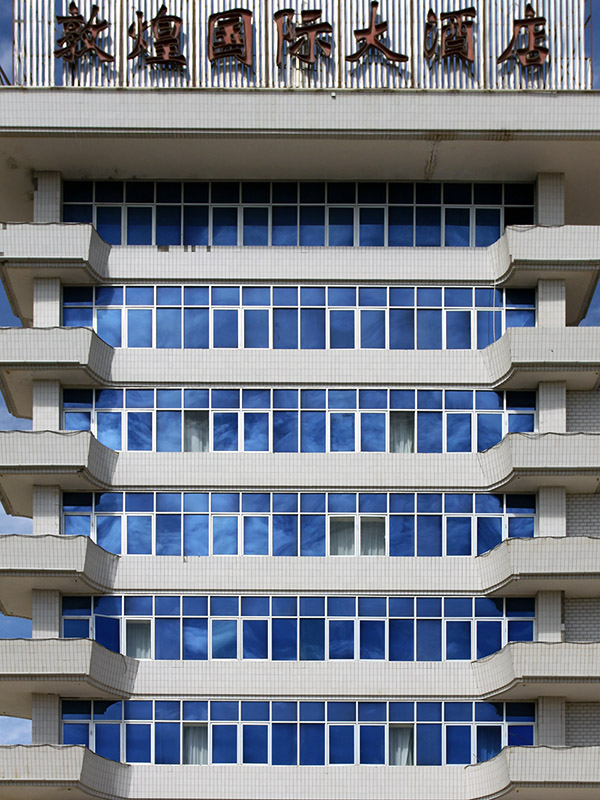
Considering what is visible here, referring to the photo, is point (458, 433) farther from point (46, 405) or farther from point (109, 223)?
point (109, 223)

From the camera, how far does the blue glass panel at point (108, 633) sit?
35.6 metres

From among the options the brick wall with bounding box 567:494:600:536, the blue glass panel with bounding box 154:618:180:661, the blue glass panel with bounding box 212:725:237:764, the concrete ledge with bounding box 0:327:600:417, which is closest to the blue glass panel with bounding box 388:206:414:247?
the concrete ledge with bounding box 0:327:600:417

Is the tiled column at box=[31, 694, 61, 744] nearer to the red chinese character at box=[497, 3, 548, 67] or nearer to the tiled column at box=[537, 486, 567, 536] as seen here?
the tiled column at box=[537, 486, 567, 536]

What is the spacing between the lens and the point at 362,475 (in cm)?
3656

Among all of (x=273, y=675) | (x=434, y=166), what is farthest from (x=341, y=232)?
(x=273, y=675)

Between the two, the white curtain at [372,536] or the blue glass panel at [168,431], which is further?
the blue glass panel at [168,431]

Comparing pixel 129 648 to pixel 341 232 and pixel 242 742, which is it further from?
pixel 341 232

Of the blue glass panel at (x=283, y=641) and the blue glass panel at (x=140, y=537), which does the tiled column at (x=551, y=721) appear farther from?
the blue glass panel at (x=140, y=537)

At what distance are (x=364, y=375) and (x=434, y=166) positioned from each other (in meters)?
5.95

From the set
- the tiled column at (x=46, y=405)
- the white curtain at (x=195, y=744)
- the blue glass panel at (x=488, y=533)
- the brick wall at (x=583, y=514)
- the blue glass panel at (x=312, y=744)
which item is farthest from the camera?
the brick wall at (x=583, y=514)

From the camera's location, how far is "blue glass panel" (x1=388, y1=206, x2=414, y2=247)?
38.2 metres

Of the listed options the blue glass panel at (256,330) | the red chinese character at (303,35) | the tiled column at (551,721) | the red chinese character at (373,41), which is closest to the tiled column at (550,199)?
the red chinese character at (373,41)

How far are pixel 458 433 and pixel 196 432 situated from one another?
22.1 ft

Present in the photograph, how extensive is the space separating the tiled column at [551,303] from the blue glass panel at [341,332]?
16.1ft
